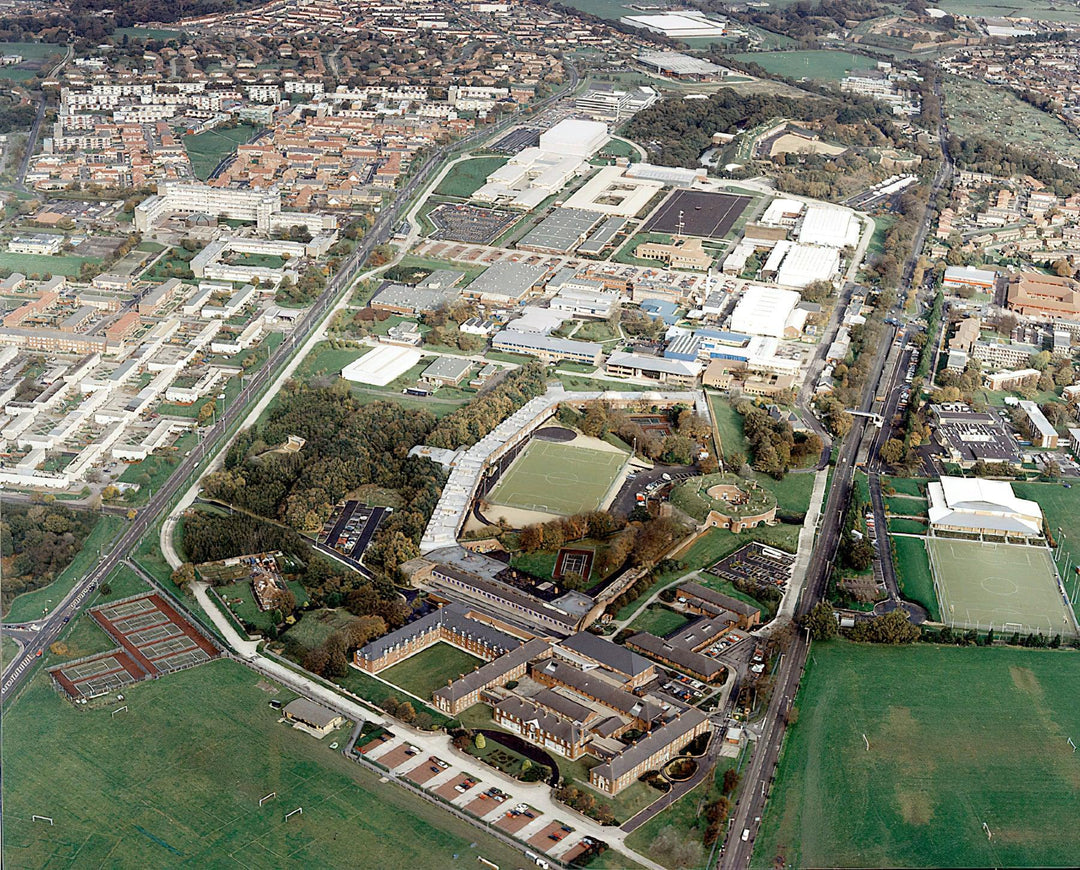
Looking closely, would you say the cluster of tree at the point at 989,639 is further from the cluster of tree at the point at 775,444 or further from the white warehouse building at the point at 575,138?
the white warehouse building at the point at 575,138

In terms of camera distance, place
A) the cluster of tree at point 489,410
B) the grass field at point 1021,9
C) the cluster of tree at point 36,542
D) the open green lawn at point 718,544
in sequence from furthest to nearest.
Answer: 1. the grass field at point 1021,9
2. the cluster of tree at point 489,410
3. the open green lawn at point 718,544
4. the cluster of tree at point 36,542

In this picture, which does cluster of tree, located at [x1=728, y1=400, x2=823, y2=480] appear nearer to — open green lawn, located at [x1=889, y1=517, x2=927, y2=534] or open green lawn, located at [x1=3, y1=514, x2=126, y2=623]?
open green lawn, located at [x1=889, y1=517, x2=927, y2=534]

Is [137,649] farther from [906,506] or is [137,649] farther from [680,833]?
[906,506]

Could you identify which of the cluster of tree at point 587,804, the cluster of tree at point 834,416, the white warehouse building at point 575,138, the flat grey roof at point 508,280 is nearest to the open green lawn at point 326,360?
the flat grey roof at point 508,280

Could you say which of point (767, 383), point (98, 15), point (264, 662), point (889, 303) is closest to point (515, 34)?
point (98, 15)

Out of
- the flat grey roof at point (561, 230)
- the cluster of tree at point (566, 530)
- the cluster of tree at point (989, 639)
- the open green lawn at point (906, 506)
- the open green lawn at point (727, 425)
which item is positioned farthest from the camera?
the flat grey roof at point (561, 230)

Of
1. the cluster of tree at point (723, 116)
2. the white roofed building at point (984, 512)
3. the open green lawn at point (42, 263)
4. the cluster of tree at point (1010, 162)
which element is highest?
the white roofed building at point (984, 512)

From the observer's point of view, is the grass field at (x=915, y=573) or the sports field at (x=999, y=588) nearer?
the sports field at (x=999, y=588)

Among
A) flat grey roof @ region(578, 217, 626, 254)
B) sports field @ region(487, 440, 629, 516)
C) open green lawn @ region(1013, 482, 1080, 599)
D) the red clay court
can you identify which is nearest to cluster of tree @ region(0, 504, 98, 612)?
the red clay court
